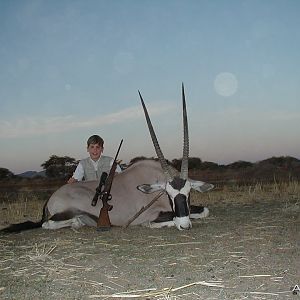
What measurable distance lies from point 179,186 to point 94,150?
1.47m

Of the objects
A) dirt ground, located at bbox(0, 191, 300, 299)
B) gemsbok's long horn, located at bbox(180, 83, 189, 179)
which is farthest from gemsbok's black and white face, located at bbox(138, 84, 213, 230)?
dirt ground, located at bbox(0, 191, 300, 299)

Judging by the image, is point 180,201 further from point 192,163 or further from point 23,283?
point 192,163

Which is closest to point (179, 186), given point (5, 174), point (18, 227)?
point (18, 227)

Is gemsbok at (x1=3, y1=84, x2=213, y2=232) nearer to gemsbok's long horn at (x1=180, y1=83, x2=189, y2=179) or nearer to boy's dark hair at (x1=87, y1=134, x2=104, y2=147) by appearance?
gemsbok's long horn at (x1=180, y1=83, x2=189, y2=179)

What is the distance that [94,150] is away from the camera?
244 inches

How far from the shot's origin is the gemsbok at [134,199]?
538 cm

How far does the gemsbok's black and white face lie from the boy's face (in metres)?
0.76

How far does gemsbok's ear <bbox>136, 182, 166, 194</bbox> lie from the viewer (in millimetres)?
5594

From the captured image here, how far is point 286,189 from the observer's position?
30.7 feet

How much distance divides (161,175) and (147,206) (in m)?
0.59

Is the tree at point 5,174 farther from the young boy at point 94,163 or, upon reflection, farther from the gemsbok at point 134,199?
the gemsbok at point 134,199

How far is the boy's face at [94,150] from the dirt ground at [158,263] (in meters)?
1.50

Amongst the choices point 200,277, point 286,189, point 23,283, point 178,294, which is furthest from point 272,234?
point 286,189

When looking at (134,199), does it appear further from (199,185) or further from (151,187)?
(199,185)
